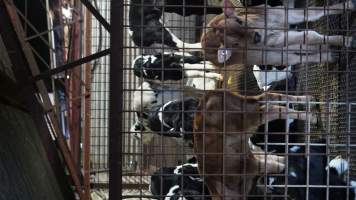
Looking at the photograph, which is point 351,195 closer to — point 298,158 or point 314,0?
point 298,158

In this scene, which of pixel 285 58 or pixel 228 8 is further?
pixel 285 58

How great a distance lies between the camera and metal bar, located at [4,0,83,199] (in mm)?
3451

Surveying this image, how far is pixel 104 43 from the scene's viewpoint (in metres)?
6.38

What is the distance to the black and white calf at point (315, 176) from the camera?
3070mm

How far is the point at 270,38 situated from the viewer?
123 inches

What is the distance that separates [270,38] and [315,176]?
0.83 metres

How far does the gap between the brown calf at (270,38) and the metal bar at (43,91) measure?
1169 millimetres

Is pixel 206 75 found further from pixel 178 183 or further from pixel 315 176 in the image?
pixel 315 176

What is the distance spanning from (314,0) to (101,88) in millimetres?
3690

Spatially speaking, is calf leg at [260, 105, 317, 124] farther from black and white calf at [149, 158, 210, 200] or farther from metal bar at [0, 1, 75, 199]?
metal bar at [0, 1, 75, 199]

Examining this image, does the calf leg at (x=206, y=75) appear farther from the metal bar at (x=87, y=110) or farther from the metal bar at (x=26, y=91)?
the metal bar at (x=87, y=110)

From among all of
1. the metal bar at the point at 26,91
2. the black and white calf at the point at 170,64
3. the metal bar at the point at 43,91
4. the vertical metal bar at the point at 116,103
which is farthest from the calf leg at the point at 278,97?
the metal bar at the point at 43,91

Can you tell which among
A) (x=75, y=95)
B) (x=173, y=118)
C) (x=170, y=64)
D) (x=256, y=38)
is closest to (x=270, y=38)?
(x=256, y=38)

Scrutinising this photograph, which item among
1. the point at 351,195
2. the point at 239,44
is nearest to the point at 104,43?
the point at 239,44
